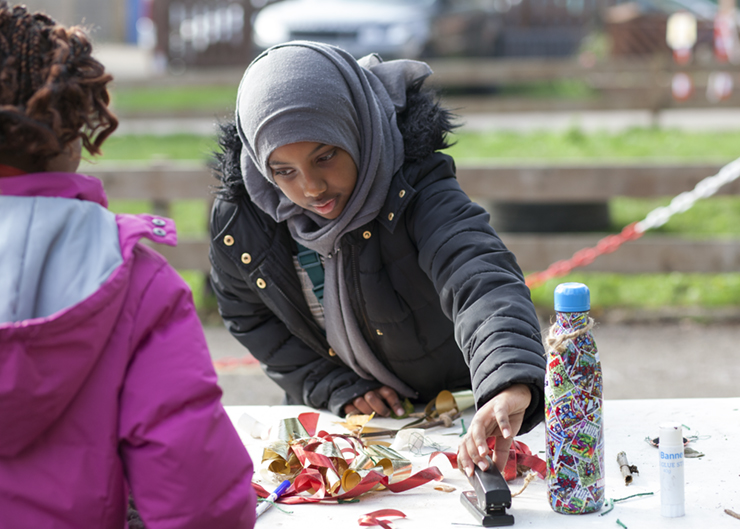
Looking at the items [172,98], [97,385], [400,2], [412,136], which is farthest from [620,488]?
[172,98]

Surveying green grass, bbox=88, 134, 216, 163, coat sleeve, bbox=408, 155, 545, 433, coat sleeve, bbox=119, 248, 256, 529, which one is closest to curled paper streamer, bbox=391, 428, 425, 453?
coat sleeve, bbox=408, 155, 545, 433

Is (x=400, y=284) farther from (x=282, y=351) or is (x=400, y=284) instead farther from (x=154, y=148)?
(x=154, y=148)

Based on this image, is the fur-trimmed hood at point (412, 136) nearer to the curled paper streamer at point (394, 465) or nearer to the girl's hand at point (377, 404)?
the girl's hand at point (377, 404)

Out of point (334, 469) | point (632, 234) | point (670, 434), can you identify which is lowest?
point (632, 234)

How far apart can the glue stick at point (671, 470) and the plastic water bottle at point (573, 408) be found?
0.39ft

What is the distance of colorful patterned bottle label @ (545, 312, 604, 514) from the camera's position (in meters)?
1.59

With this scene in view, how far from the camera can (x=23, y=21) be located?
52.4 inches

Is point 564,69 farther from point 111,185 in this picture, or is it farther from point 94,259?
point 94,259

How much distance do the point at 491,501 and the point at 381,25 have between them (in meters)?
10.9

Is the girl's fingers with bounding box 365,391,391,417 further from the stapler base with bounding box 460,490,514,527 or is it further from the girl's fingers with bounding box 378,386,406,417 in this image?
the stapler base with bounding box 460,490,514,527

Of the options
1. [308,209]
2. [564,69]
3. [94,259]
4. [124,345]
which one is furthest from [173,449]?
[564,69]

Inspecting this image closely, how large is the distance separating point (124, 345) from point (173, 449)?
177 millimetres

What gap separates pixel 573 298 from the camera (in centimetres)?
158

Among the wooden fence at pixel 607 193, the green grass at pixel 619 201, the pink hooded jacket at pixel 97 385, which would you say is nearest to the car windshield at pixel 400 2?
the green grass at pixel 619 201
